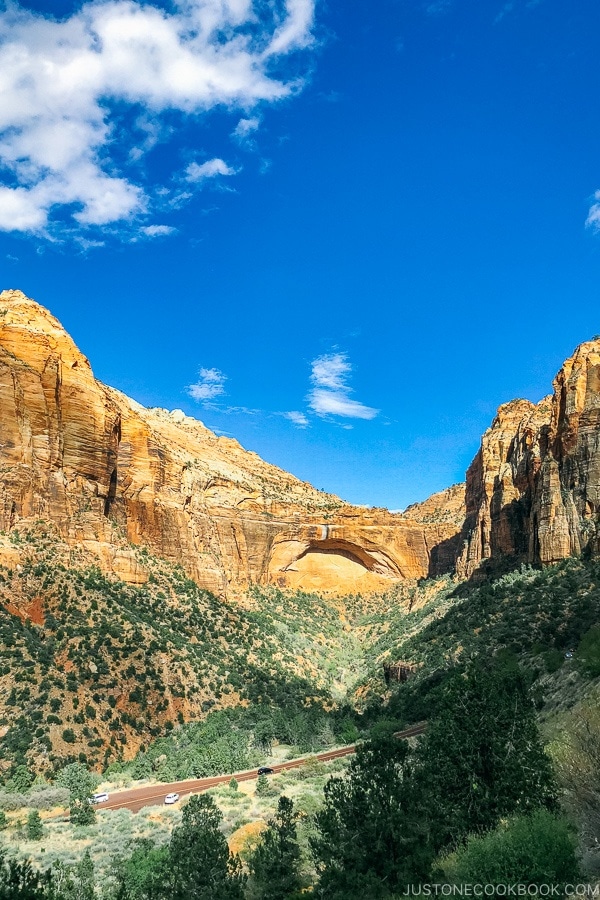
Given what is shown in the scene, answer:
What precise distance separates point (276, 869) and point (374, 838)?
11.4 ft

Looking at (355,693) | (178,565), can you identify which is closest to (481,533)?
(355,693)

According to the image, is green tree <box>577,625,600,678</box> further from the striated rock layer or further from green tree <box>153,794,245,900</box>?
the striated rock layer

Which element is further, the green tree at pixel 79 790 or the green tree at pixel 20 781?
the green tree at pixel 20 781

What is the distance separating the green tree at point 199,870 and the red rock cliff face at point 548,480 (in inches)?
1404

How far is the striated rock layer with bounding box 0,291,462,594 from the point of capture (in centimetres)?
4816

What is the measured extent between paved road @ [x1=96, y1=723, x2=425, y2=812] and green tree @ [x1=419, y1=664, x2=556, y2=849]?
13.5 meters

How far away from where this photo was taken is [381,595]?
84.1 meters

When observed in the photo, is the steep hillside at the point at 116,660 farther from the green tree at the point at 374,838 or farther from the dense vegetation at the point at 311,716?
the green tree at the point at 374,838

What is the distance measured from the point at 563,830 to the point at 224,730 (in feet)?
99.4

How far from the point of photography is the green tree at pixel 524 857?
1202 cm

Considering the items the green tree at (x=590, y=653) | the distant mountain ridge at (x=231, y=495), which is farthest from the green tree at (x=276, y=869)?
the distant mountain ridge at (x=231, y=495)

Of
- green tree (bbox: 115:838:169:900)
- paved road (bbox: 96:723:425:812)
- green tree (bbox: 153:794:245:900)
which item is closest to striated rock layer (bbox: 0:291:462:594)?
paved road (bbox: 96:723:425:812)

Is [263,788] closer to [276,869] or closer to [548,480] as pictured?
[276,869]

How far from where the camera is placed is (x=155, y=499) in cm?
6038
